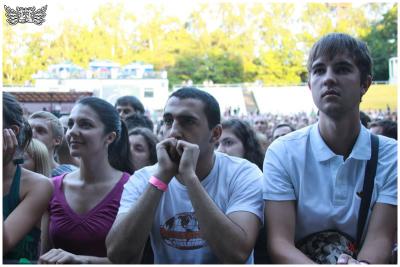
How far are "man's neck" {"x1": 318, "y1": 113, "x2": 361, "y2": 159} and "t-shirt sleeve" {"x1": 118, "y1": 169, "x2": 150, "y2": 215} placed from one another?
0.89 m

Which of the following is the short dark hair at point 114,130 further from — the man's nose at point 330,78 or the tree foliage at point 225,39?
the tree foliage at point 225,39

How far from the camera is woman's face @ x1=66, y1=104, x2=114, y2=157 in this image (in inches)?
107

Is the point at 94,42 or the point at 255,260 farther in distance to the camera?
the point at 94,42

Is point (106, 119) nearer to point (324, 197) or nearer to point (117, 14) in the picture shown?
point (324, 197)

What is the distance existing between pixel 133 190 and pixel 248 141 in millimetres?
1781

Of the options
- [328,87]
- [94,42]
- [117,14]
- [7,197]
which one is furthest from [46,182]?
[94,42]

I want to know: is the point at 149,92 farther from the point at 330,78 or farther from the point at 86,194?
the point at 330,78

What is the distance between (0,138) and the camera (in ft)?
6.91

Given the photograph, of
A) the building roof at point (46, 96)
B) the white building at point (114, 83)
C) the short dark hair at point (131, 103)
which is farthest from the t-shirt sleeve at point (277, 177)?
the white building at point (114, 83)

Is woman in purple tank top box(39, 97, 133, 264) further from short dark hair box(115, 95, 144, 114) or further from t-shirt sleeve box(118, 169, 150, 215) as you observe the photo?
short dark hair box(115, 95, 144, 114)

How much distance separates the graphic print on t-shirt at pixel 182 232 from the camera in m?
2.17

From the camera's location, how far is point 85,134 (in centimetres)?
273

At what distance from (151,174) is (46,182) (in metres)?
0.54

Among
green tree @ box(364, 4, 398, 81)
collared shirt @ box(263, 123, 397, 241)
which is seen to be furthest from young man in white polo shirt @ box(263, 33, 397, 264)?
green tree @ box(364, 4, 398, 81)
